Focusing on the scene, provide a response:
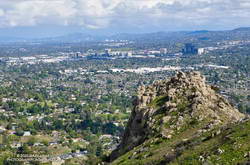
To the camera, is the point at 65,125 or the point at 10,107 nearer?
the point at 65,125

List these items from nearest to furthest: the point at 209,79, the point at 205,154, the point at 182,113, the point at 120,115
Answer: the point at 205,154, the point at 182,113, the point at 120,115, the point at 209,79

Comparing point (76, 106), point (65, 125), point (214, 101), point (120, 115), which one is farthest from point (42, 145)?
point (214, 101)

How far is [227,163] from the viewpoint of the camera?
57.9ft

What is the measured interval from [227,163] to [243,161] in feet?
3.01

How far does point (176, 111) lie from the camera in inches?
1233

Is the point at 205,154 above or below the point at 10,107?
above

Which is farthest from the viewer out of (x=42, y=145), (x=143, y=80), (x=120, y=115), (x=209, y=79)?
(x=143, y=80)

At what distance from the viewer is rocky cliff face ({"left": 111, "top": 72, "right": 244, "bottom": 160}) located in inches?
1151

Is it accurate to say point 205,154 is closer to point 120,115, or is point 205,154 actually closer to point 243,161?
point 243,161

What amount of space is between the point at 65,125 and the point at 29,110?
78.4 ft

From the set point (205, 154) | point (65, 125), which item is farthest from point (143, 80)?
point (205, 154)

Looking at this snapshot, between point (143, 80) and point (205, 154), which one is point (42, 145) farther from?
point (143, 80)

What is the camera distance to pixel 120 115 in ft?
376

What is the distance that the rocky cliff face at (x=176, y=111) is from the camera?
29234 millimetres
